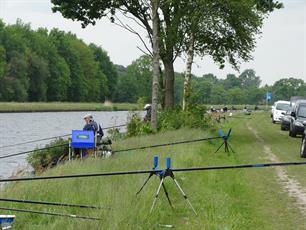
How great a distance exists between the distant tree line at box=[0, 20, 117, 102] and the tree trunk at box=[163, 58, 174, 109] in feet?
234

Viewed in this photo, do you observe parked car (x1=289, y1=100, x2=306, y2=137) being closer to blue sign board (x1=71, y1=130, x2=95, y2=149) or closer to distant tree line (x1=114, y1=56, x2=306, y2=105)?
blue sign board (x1=71, y1=130, x2=95, y2=149)

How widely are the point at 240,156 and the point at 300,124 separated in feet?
30.8

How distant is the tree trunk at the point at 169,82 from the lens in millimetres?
32438

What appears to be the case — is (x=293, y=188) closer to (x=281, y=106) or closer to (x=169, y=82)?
(x=169, y=82)

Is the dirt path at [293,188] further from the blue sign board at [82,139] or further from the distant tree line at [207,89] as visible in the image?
the distant tree line at [207,89]

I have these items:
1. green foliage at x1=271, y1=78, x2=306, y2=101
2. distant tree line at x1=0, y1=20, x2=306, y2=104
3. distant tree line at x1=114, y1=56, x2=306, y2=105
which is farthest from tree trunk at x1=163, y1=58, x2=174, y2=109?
green foliage at x1=271, y1=78, x2=306, y2=101

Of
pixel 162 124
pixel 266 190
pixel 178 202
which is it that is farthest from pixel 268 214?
pixel 162 124

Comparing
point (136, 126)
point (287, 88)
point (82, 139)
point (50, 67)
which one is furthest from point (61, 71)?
point (82, 139)

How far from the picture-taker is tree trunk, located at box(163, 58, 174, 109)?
32.4 m

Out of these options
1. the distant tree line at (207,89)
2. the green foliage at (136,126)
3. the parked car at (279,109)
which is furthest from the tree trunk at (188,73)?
the distant tree line at (207,89)

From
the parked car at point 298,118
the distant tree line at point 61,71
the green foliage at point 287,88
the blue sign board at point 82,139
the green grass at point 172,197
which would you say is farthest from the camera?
the green foliage at point 287,88

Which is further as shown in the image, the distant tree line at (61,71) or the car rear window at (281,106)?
the distant tree line at (61,71)

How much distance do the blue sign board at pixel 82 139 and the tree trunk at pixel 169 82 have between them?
14259 mm

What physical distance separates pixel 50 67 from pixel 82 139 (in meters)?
107
